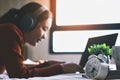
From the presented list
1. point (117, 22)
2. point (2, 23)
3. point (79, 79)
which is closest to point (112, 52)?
point (79, 79)

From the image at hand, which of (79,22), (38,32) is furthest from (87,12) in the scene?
(38,32)

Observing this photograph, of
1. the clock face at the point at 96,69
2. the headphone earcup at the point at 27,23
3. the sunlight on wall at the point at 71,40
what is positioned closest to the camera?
the clock face at the point at 96,69

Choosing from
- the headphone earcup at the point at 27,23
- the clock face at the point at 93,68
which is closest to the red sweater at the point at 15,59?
the headphone earcup at the point at 27,23

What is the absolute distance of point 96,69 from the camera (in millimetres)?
915

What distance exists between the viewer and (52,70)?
3.94ft

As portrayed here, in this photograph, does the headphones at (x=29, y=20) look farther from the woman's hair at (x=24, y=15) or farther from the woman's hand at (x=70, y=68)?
the woman's hand at (x=70, y=68)

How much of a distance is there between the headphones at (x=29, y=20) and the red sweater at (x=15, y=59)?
0.35ft

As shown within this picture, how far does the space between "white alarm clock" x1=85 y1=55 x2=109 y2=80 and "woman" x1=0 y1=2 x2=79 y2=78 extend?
0.27 metres

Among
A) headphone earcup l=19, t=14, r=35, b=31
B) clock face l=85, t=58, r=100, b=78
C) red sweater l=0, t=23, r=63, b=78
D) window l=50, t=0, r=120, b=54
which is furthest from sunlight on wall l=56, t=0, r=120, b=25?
Result: clock face l=85, t=58, r=100, b=78

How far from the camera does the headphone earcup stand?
4.44 feet

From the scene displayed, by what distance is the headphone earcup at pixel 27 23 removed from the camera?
135cm

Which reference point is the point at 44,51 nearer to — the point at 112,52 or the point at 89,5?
the point at 89,5

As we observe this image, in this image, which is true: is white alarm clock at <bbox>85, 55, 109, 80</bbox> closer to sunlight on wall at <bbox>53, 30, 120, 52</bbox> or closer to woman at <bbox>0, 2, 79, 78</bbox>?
woman at <bbox>0, 2, 79, 78</bbox>

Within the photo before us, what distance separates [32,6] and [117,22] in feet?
3.43
